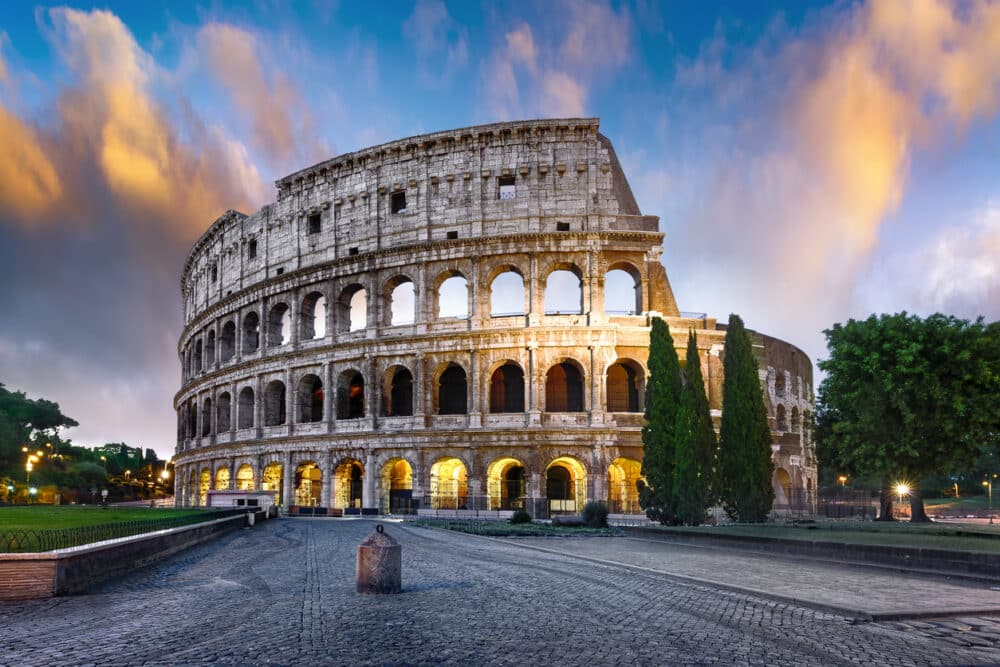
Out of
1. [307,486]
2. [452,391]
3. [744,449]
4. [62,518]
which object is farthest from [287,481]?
[744,449]

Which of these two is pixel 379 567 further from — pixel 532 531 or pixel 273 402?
pixel 273 402

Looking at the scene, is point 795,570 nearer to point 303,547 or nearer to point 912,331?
point 303,547

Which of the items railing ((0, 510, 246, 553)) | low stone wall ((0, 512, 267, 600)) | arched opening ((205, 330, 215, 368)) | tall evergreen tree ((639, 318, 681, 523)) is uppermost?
arched opening ((205, 330, 215, 368))

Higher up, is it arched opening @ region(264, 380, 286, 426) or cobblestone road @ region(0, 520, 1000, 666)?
arched opening @ region(264, 380, 286, 426)

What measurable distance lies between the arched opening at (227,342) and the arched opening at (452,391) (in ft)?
58.3

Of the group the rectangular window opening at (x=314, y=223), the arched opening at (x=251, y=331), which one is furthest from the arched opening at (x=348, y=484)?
the rectangular window opening at (x=314, y=223)

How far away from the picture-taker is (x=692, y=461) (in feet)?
89.7

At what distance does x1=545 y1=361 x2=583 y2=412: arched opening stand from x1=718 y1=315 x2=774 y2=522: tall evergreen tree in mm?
11251

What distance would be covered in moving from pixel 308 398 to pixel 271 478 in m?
5.57

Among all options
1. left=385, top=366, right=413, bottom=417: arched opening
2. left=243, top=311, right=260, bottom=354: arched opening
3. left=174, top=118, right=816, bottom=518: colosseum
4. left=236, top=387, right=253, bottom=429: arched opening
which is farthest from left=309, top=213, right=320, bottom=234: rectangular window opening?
left=236, top=387, right=253, bottom=429: arched opening

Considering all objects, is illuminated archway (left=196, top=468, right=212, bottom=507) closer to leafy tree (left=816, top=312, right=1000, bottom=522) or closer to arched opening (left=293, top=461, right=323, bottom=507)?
arched opening (left=293, top=461, right=323, bottom=507)

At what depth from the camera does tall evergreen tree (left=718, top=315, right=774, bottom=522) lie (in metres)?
28.2

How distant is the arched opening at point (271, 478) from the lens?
45156mm

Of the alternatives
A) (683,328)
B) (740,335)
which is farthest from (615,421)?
(740,335)
